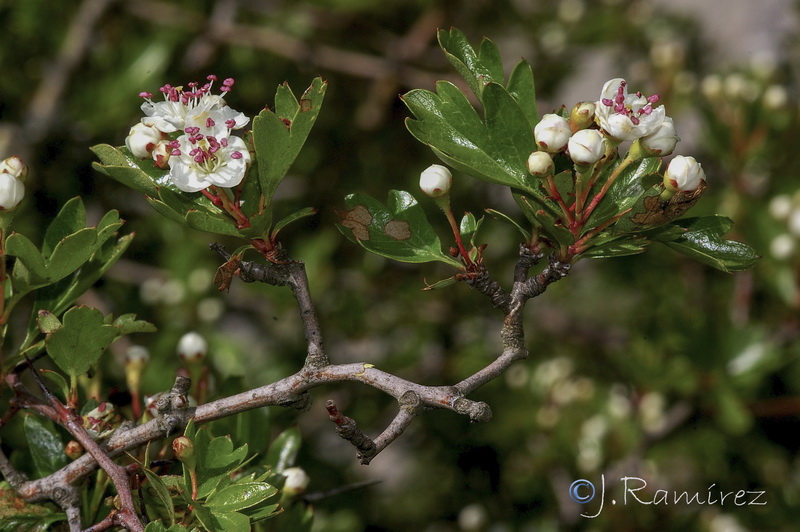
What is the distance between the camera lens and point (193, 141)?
0.88 metres

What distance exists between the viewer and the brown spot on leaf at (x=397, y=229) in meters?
0.95

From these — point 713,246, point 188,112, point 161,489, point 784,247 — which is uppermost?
point 188,112

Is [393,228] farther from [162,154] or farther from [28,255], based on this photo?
[28,255]

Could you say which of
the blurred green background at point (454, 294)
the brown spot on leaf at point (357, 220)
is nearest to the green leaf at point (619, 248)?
the brown spot on leaf at point (357, 220)

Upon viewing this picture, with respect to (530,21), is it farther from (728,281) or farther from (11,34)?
(11,34)

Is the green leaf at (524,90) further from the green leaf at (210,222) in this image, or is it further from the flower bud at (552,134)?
the green leaf at (210,222)

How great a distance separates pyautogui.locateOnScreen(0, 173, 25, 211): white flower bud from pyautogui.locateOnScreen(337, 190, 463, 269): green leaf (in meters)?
0.37

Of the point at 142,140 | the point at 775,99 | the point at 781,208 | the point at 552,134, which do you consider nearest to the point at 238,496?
the point at 142,140

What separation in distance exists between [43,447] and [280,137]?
528 mm

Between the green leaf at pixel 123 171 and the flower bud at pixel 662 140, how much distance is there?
0.54 metres

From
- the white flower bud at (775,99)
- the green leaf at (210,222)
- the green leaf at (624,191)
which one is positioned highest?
the green leaf at (624,191)

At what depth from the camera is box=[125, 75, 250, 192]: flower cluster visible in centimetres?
85

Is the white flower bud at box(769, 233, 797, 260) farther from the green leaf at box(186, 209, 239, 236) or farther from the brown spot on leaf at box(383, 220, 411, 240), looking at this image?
the green leaf at box(186, 209, 239, 236)

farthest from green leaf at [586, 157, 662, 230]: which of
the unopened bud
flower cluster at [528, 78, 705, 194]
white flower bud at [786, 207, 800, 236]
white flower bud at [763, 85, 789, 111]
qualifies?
white flower bud at [763, 85, 789, 111]
